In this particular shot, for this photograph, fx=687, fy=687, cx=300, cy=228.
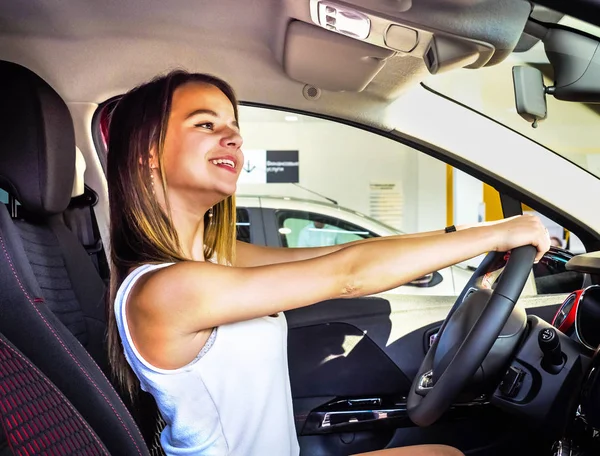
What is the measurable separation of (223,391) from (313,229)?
9.14 ft

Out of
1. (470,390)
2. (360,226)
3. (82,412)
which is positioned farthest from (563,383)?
(360,226)

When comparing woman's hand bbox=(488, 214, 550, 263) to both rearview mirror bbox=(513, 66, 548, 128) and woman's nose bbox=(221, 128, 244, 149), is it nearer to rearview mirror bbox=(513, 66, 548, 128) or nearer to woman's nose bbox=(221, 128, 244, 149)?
rearview mirror bbox=(513, 66, 548, 128)

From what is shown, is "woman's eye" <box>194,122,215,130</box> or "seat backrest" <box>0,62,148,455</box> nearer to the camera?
"seat backrest" <box>0,62,148,455</box>

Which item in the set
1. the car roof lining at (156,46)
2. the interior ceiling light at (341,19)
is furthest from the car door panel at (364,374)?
the interior ceiling light at (341,19)

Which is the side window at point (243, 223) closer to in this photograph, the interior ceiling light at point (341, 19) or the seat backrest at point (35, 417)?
the interior ceiling light at point (341, 19)

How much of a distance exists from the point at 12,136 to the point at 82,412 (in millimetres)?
651

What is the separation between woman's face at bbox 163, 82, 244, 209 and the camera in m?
1.29

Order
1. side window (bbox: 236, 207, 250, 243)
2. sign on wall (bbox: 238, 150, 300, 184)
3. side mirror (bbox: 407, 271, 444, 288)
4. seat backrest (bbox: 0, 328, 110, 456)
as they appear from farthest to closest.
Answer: sign on wall (bbox: 238, 150, 300, 184)
side window (bbox: 236, 207, 250, 243)
side mirror (bbox: 407, 271, 444, 288)
seat backrest (bbox: 0, 328, 110, 456)

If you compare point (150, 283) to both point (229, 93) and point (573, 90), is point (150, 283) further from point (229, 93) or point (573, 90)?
point (573, 90)

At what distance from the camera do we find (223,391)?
1.16 m

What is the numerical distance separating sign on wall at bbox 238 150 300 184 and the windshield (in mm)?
5235

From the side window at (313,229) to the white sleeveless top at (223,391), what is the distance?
253 cm

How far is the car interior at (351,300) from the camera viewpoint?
1.15 metres

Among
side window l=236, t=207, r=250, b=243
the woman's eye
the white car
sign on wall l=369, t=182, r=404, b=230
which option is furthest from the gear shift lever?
sign on wall l=369, t=182, r=404, b=230
